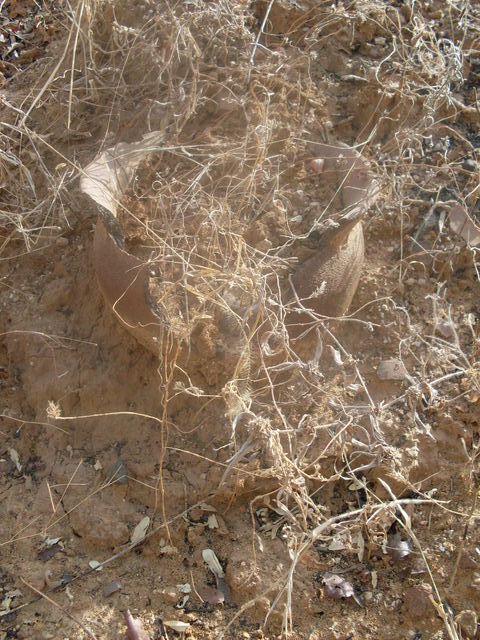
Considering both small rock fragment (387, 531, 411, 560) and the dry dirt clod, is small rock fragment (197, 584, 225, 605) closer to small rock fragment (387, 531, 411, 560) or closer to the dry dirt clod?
the dry dirt clod

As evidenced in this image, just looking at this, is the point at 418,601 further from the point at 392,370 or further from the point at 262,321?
the point at 262,321

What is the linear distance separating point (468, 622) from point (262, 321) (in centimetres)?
109

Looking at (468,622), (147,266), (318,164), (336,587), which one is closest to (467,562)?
(468,622)

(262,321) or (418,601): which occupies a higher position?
(262,321)

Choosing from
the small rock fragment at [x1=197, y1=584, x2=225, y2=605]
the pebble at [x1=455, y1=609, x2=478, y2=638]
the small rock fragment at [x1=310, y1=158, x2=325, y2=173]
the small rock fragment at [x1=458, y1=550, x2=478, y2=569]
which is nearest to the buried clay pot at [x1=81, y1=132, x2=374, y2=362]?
the small rock fragment at [x1=310, y1=158, x2=325, y2=173]

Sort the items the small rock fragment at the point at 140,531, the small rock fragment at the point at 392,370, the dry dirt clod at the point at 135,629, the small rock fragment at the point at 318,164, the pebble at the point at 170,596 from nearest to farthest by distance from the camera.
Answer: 1. the dry dirt clod at the point at 135,629
2. the pebble at the point at 170,596
3. the small rock fragment at the point at 140,531
4. the small rock fragment at the point at 392,370
5. the small rock fragment at the point at 318,164

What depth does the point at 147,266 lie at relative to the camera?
7.09 ft

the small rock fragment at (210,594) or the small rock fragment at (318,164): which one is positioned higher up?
the small rock fragment at (318,164)

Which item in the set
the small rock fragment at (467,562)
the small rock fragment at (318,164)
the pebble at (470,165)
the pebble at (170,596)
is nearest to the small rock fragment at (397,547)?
the small rock fragment at (467,562)

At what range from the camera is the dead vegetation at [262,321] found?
85.0 inches

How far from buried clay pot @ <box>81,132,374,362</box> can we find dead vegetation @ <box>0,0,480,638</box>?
0.03m

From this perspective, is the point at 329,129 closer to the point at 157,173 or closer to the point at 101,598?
the point at 157,173

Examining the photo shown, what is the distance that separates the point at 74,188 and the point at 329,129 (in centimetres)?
103

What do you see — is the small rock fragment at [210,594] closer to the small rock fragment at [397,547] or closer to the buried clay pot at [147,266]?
the small rock fragment at [397,547]
